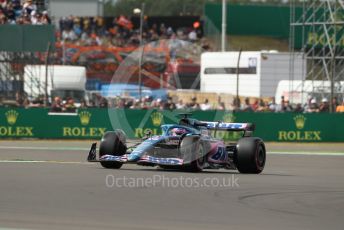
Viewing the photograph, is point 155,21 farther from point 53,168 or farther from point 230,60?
point 53,168

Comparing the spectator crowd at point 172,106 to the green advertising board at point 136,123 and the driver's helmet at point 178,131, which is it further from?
the driver's helmet at point 178,131

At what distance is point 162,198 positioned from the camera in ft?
41.7

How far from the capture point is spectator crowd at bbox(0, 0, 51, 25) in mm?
40312

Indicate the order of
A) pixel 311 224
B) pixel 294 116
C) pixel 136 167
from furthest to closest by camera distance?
1. pixel 294 116
2. pixel 136 167
3. pixel 311 224

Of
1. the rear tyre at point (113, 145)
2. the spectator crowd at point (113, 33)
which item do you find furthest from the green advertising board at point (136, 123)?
the spectator crowd at point (113, 33)

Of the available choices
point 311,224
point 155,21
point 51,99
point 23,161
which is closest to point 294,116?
point 51,99

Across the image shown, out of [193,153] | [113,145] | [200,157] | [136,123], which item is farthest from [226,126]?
[136,123]

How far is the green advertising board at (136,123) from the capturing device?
33.0 metres

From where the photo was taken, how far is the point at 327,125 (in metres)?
33.2

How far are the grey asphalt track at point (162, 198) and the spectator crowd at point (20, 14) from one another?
20775mm

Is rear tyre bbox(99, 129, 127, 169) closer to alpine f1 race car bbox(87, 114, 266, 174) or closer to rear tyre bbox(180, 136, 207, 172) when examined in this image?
alpine f1 race car bbox(87, 114, 266, 174)

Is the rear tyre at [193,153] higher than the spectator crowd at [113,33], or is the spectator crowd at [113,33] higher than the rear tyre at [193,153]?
the spectator crowd at [113,33]

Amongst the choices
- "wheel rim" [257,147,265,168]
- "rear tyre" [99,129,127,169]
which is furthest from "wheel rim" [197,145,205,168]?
"rear tyre" [99,129,127,169]

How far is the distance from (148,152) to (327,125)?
55.2 feet
